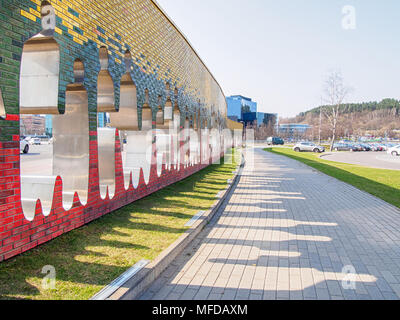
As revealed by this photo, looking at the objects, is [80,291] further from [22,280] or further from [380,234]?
[380,234]

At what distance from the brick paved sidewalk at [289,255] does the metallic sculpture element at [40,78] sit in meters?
2.84

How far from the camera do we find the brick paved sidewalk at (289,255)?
312 centimetres

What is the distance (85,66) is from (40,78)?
79 centimetres

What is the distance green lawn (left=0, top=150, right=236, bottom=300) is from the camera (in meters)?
2.78

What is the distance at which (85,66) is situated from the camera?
464 cm

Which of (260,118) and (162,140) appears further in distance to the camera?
(260,118)

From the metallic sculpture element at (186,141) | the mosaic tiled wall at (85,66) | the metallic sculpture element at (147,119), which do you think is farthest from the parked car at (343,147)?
the metallic sculpture element at (147,119)

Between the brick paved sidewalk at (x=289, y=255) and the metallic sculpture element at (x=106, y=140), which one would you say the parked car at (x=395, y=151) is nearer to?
the brick paved sidewalk at (x=289, y=255)

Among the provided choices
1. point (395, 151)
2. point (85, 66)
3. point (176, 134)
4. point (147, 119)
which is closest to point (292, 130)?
point (395, 151)

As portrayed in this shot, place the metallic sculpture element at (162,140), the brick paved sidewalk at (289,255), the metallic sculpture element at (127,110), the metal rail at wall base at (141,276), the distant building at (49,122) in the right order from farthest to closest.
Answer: the metallic sculpture element at (162,140) < the metallic sculpture element at (127,110) < the distant building at (49,122) < the brick paved sidewalk at (289,255) < the metal rail at wall base at (141,276)

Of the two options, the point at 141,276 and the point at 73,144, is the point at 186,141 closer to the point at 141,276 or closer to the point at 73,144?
the point at 73,144

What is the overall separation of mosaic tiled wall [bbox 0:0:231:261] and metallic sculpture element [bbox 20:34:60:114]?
0.31 feet
